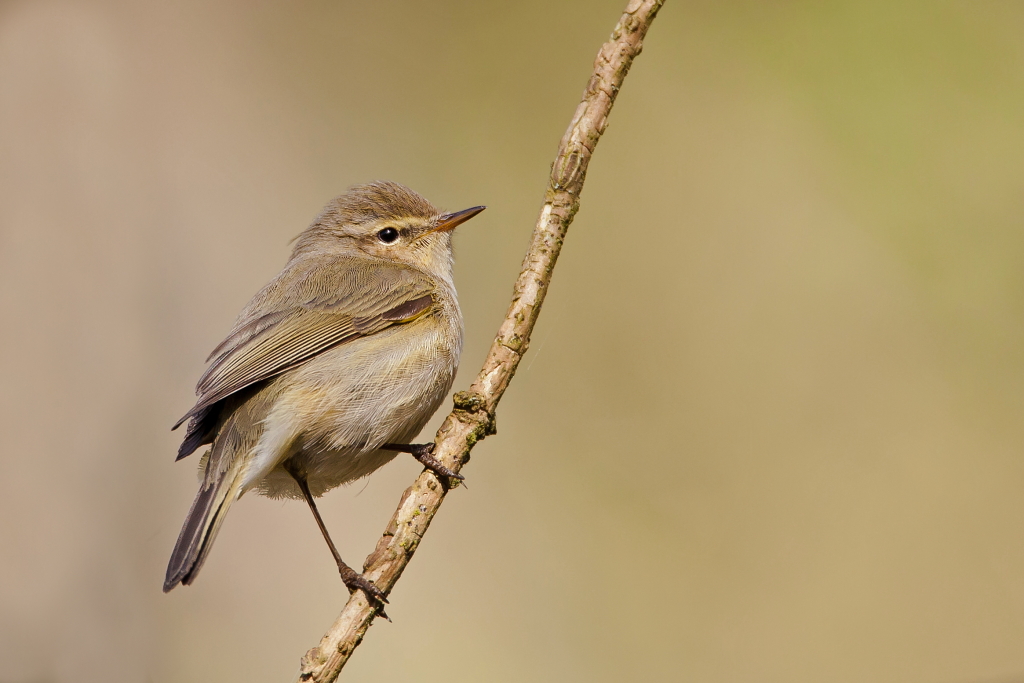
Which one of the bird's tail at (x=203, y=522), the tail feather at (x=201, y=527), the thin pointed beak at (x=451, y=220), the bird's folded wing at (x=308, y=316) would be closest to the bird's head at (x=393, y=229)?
the thin pointed beak at (x=451, y=220)

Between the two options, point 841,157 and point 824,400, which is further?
point 841,157

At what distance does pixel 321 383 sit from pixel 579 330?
297 centimetres

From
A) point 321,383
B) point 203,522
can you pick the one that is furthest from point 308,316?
point 203,522

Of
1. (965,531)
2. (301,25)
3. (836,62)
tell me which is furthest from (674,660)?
(301,25)

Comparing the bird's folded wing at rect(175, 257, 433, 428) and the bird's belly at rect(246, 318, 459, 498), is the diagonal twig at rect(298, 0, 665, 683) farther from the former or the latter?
the bird's folded wing at rect(175, 257, 433, 428)

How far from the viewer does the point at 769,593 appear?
5.06 m

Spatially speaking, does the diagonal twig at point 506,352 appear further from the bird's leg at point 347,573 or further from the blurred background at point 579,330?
the blurred background at point 579,330

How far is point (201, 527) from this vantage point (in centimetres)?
248

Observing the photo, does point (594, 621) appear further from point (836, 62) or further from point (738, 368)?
point (836, 62)

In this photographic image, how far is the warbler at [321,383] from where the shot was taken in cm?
286

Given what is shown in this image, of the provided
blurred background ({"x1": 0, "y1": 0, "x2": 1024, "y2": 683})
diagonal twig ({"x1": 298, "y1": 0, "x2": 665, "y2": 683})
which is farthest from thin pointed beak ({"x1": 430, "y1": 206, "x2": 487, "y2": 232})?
diagonal twig ({"x1": 298, "y1": 0, "x2": 665, "y2": 683})

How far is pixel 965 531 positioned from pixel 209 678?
15.3 feet

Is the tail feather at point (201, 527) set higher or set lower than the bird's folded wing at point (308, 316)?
lower

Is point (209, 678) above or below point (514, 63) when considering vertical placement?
below
